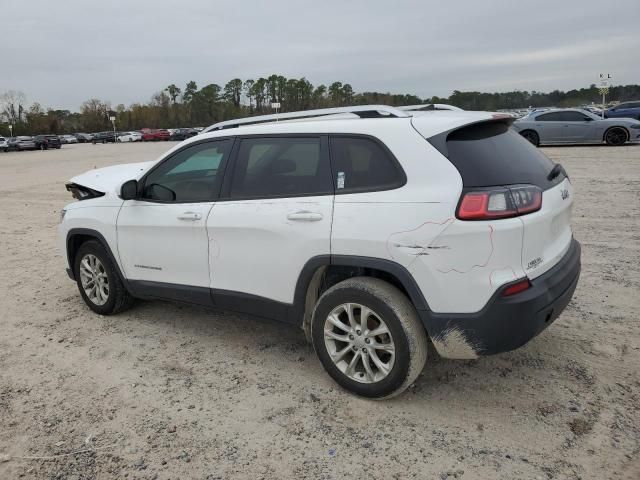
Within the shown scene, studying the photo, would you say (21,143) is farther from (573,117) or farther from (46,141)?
(573,117)

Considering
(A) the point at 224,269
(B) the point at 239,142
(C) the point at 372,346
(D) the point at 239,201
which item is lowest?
(C) the point at 372,346

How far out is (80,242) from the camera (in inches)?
197

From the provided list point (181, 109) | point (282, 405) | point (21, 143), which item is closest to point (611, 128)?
point (282, 405)

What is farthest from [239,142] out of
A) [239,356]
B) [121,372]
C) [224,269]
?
[121,372]

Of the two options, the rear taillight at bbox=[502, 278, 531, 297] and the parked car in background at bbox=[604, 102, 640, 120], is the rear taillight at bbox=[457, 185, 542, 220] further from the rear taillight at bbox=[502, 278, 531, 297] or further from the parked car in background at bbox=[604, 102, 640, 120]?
the parked car in background at bbox=[604, 102, 640, 120]

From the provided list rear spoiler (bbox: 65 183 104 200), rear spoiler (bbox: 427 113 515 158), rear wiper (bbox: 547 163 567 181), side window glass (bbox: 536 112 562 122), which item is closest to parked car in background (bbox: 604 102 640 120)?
side window glass (bbox: 536 112 562 122)

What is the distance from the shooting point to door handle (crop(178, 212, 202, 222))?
3.85m

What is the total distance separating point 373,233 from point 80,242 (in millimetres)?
3264

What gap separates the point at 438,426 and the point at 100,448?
1.90m

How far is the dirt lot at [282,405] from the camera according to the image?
2.72 m

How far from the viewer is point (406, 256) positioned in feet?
9.53

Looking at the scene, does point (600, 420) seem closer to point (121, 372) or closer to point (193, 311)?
point (121, 372)

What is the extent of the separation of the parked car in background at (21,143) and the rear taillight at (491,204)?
55119 millimetres

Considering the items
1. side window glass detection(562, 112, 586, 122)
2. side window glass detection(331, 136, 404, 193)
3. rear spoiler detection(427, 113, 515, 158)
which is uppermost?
side window glass detection(562, 112, 586, 122)
